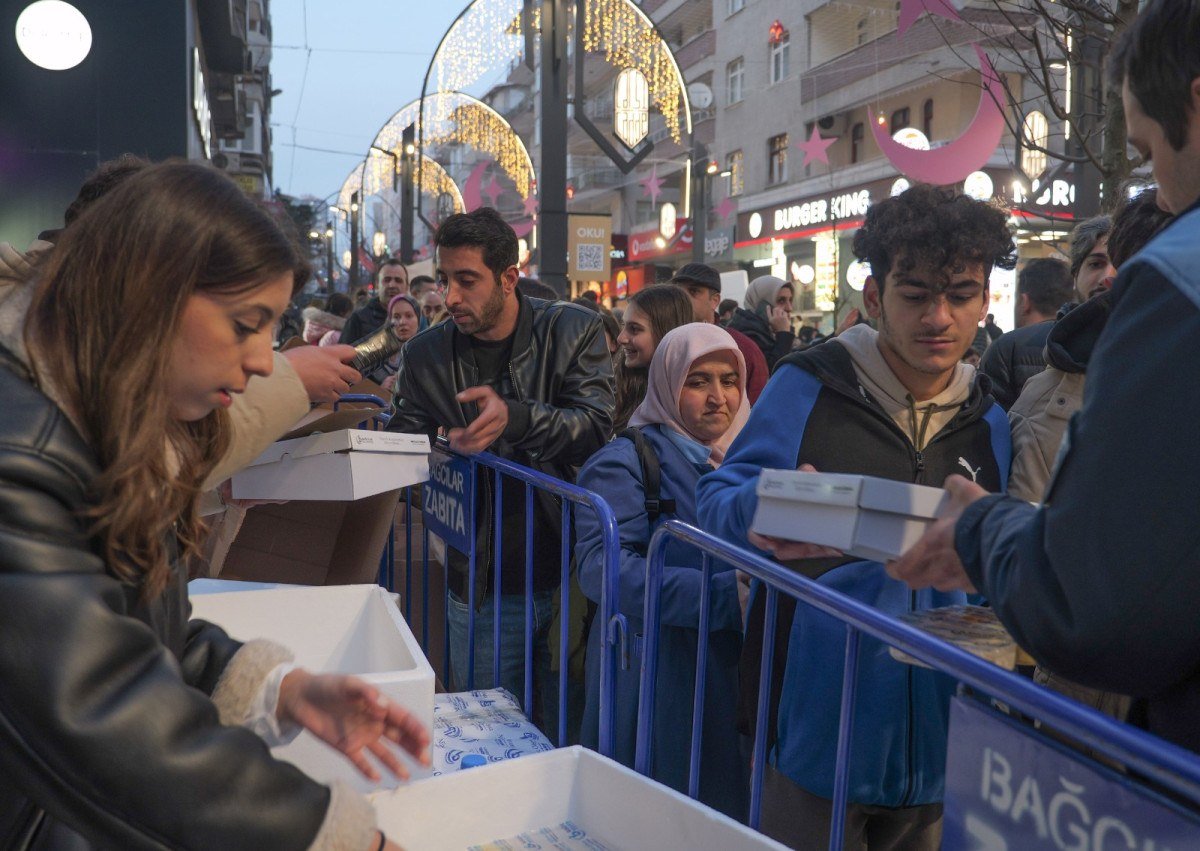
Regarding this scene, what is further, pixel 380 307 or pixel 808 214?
pixel 808 214

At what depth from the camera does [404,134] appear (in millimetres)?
22422

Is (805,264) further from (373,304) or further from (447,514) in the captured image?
(447,514)

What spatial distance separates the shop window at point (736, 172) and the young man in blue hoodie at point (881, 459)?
32.8 meters

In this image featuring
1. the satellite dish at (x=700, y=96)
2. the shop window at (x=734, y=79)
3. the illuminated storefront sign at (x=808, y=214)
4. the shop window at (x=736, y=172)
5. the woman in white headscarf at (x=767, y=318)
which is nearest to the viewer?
the woman in white headscarf at (x=767, y=318)

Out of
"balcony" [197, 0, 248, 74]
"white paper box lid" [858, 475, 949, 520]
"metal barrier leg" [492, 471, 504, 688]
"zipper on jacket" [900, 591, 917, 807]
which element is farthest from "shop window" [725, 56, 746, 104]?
"white paper box lid" [858, 475, 949, 520]

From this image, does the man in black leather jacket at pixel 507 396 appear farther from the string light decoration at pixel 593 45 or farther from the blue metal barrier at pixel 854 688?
the string light decoration at pixel 593 45

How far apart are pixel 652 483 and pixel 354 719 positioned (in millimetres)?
A: 1888

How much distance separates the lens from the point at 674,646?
3281 millimetres

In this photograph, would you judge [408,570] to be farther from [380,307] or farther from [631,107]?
[631,107]

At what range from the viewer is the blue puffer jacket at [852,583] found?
244 cm

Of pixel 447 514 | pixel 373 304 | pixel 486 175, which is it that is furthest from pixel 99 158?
pixel 447 514

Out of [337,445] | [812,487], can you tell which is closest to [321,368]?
[337,445]

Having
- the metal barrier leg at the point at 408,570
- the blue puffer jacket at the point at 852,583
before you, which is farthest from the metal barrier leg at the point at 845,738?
the metal barrier leg at the point at 408,570

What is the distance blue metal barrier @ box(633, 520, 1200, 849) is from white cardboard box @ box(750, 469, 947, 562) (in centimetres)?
14
